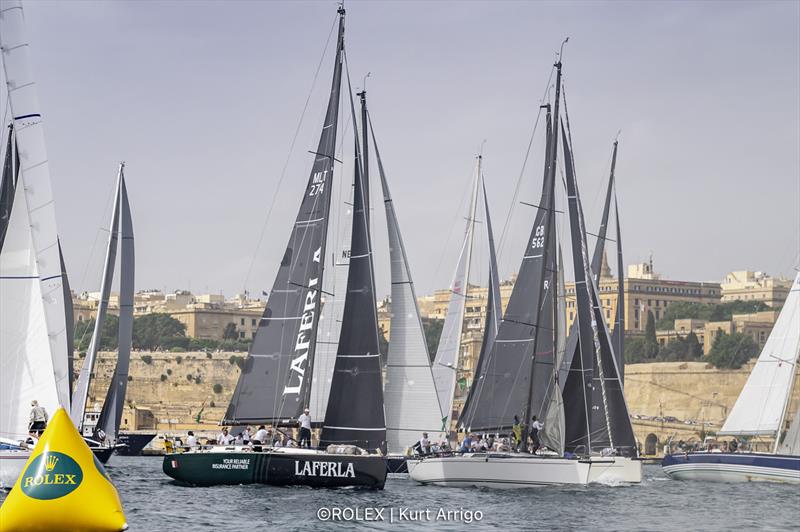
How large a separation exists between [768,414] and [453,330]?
861 centimetres

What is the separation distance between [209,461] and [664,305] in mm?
126941

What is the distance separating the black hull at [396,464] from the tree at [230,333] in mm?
122096

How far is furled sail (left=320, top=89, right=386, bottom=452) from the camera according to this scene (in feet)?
91.5

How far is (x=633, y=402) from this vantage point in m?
105

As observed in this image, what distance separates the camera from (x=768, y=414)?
38.6 m

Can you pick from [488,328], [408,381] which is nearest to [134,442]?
[488,328]

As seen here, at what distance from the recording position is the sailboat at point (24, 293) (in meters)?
22.5

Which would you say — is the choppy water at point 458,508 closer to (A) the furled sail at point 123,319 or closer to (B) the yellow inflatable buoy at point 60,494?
(B) the yellow inflatable buoy at point 60,494

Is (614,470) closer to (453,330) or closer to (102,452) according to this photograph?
(453,330)

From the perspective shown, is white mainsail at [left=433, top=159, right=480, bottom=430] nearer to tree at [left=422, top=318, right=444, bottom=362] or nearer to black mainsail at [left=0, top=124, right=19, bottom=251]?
black mainsail at [left=0, top=124, right=19, bottom=251]

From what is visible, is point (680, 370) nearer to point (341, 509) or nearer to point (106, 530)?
point (341, 509)

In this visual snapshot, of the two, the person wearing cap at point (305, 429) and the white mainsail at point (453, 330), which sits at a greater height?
the white mainsail at point (453, 330)

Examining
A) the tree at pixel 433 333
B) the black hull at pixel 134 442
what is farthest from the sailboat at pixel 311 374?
the tree at pixel 433 333

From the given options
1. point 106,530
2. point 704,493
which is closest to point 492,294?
point 704,493
